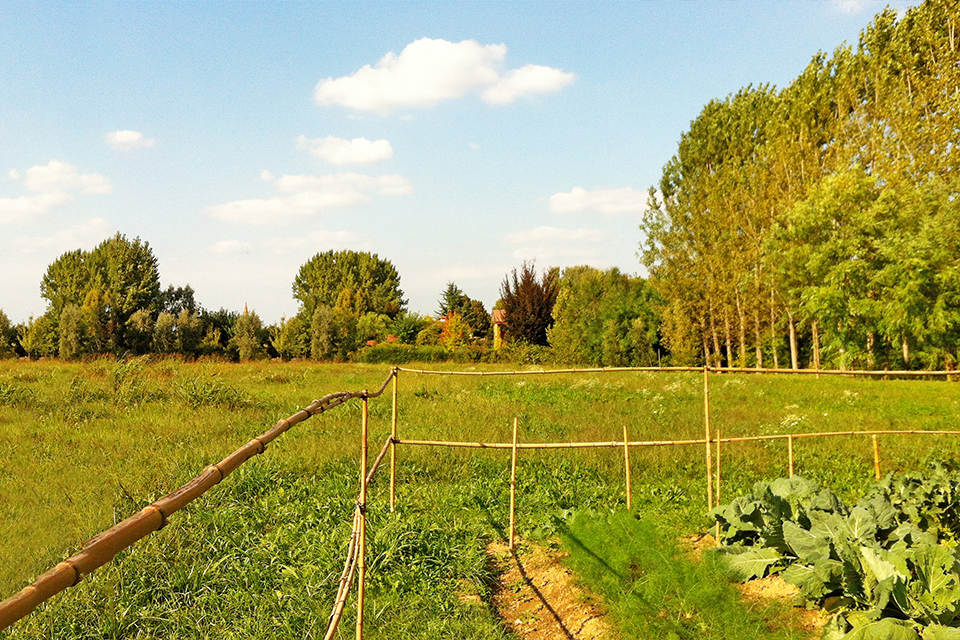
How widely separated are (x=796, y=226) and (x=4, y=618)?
23.1m

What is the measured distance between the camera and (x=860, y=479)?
26.3 ft

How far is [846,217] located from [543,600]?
20.2m

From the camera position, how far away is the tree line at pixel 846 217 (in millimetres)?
19172

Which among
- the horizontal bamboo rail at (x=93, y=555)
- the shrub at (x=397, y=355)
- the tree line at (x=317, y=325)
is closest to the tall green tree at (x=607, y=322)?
the tree line at (x=317, y=325)

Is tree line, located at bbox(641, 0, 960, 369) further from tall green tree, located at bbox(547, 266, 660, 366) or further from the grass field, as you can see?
the grass field

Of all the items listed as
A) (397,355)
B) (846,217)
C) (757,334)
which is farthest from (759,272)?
(397,355)

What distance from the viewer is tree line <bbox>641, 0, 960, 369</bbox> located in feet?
62.9

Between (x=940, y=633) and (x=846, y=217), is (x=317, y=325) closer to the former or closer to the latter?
(x=846, y=217)

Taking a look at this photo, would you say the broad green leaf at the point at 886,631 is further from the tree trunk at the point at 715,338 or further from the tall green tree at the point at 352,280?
the tall green tree at the point at 352,280

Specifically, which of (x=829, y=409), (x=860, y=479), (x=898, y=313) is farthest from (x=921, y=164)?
(x=860, y=479)

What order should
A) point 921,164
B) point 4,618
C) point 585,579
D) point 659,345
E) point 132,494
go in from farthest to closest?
point 659,345
point 921,164
point 132,494
point 585,579
point 4,618

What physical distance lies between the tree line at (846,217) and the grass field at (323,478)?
217 inches

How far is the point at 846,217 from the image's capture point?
20.7 m

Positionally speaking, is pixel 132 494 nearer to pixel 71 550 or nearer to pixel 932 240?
pixel 71 550
